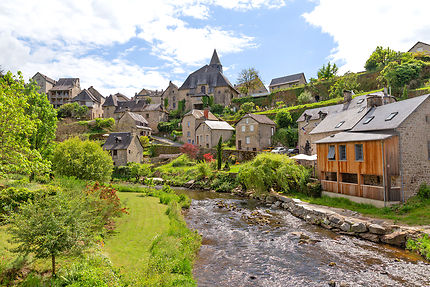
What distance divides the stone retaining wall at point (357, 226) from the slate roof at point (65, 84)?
8008 cm

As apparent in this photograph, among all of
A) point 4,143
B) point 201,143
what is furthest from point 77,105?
point 4,143

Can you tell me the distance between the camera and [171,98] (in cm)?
7156

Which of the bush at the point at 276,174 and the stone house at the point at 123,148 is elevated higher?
the stone house at the point at 123,148

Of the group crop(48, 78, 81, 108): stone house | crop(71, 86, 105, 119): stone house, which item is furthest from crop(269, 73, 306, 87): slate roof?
crop(48, 78, 81, 108): stone house

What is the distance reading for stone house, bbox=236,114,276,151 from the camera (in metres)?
44.0

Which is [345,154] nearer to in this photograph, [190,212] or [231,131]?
[190,212]

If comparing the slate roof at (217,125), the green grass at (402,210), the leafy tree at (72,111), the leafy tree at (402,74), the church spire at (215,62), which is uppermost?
the church spire at (215,62)

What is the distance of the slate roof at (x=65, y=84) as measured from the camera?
247 feet

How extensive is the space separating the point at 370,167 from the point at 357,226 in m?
5.47

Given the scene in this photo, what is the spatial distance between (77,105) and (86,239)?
216 ft

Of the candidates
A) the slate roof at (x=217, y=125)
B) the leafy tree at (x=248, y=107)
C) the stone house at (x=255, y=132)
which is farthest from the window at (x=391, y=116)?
the leafy tree at (x=248, y=107)

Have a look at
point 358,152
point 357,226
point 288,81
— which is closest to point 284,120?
point 358,152

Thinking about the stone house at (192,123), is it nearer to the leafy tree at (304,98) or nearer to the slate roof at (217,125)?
the slate roof at (217,125)

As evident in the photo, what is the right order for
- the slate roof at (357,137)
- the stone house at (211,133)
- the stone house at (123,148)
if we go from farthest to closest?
the stone house at (211,133)
the stone house at (123,148)
the slate roof at (357,137)
